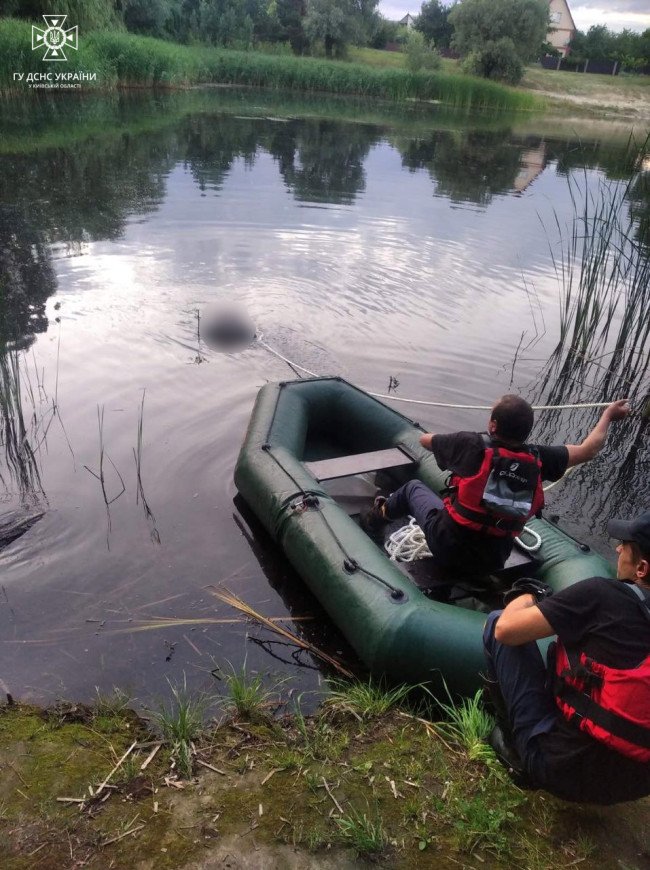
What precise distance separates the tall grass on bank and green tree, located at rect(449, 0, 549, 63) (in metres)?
7.14

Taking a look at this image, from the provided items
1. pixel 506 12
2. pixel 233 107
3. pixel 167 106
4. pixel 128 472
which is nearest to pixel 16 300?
pixel 128 472

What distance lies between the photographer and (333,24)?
123ft

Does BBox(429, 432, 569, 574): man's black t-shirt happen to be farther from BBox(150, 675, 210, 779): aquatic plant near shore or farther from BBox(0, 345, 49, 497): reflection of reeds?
BBox(0, 345, 49, 497): reflection of reeds

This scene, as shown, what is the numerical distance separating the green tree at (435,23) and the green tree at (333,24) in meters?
10.6

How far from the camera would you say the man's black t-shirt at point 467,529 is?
2.84m

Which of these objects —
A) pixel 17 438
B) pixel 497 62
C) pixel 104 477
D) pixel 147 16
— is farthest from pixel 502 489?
pixel 497 62

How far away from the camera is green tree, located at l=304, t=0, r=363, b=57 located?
3750 cm

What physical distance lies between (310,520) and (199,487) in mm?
1233

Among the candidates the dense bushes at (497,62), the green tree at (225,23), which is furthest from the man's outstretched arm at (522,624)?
the dense bushes at (497,62)

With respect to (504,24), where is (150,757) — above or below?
below

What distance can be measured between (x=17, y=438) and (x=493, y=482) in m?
3.29

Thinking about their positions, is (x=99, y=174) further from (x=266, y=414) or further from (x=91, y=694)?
(x=91, y=694)

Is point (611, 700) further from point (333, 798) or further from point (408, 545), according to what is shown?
point (408, 545)

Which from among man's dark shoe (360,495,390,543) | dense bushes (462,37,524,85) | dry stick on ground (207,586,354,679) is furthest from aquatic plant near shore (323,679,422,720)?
dense bushes (462,37,524,85)
